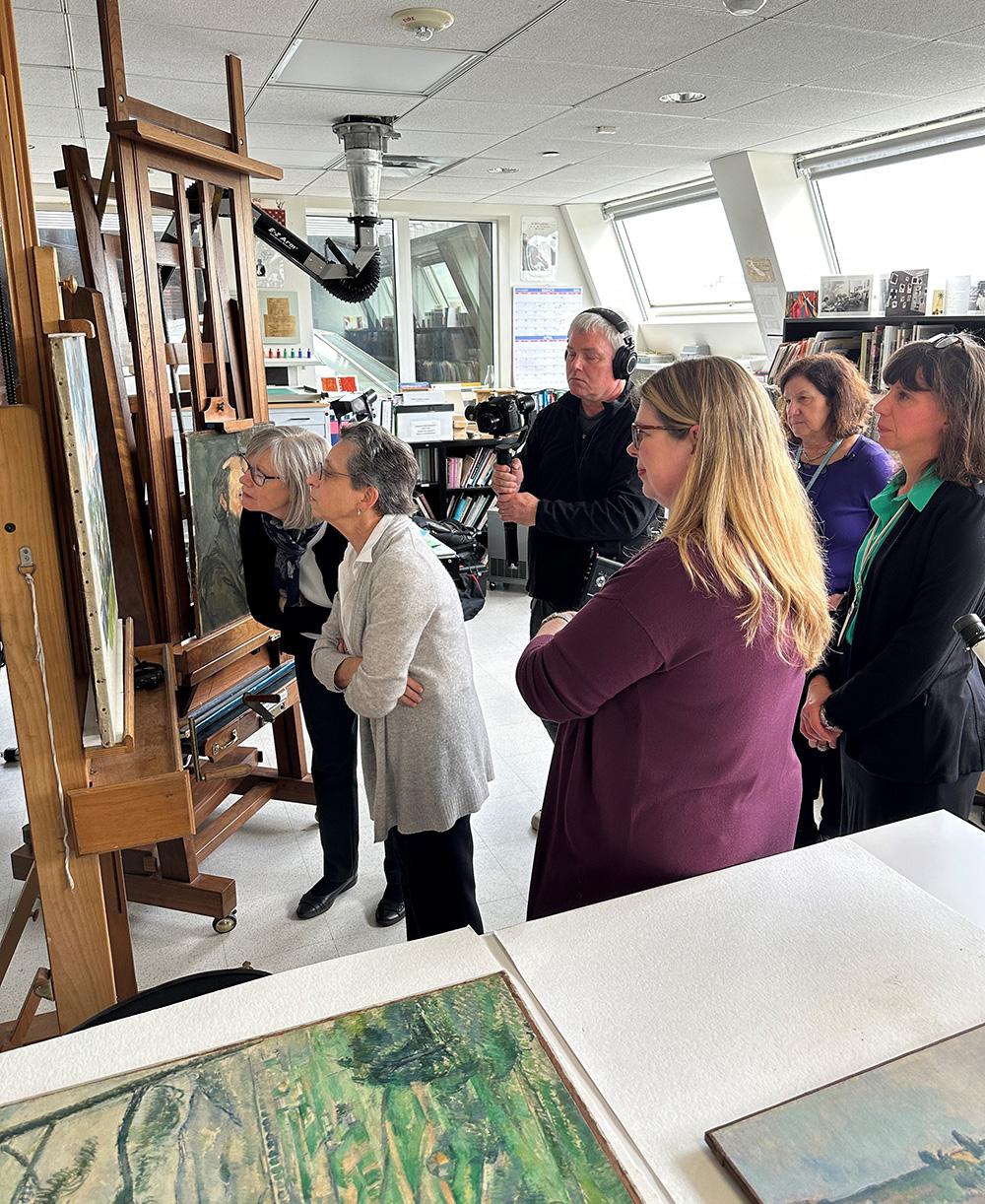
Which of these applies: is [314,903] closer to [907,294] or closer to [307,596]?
[307,596]

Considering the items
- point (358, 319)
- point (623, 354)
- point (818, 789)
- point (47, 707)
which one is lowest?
point (818, 789)

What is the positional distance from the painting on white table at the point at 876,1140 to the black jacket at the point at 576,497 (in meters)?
1.80

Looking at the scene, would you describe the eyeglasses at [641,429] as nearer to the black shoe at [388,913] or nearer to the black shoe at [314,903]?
the black shoe at [388,913]

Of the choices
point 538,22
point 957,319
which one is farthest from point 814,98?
point 538,22

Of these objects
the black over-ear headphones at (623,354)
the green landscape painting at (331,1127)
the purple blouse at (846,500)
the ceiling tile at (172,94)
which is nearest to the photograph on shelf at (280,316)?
the ceiling tile at (172,94)

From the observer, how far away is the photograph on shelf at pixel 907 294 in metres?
4.29

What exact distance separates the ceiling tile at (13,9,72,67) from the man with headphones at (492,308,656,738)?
6.63 feet

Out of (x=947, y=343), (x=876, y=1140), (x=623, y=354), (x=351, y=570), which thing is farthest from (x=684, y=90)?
(x=876, y=1140)

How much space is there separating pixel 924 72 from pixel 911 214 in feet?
7.08

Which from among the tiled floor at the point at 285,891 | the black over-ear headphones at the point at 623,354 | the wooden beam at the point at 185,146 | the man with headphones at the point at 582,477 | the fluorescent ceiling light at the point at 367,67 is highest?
the fluorescent ceiling light at the point at 367,67

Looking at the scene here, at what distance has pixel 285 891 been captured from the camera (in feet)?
9.16

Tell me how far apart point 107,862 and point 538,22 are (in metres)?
3.04

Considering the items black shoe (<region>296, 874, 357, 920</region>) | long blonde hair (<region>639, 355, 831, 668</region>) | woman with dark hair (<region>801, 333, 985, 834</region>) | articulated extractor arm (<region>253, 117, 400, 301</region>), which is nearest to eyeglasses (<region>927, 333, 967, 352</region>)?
woman with dark hair (<region>801, 333, 985, 834</region>)

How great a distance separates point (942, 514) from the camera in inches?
70.7
